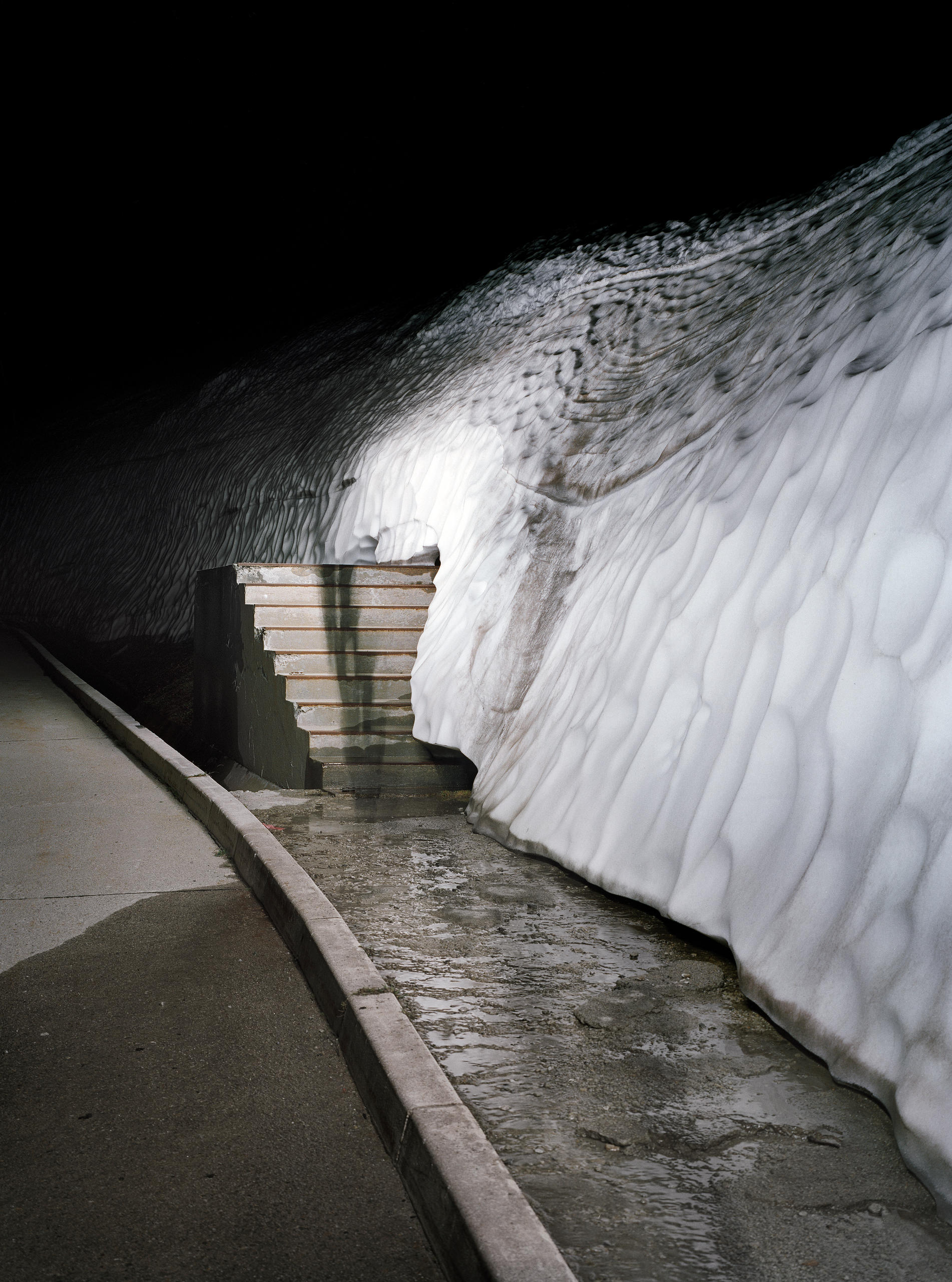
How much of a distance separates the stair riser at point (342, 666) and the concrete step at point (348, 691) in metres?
0.03

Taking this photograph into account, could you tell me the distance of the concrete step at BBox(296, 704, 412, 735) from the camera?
728 centimetres

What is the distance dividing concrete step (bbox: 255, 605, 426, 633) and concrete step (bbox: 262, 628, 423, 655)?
0.21 feet

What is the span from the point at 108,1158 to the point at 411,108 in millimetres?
24041

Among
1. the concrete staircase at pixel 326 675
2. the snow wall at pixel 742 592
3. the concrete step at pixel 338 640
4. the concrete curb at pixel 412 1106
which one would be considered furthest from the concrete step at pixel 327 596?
the concrete curb at pixel 412 1106

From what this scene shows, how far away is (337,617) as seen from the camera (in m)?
8.20

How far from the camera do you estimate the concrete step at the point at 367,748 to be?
7172 millimetres

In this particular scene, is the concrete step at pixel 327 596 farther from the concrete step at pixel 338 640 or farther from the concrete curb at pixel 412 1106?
the concrete curb at pixel 412 1106

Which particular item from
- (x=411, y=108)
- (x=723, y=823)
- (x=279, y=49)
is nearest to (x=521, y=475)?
(x=723, y=823)

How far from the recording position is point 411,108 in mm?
22766

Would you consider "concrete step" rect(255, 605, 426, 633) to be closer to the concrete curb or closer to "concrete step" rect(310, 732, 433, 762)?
"concrete step" rect(310, 732, 433, 762)

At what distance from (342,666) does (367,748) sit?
0.75 metres

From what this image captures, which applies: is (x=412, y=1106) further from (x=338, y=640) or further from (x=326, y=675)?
(x=338, y=640)

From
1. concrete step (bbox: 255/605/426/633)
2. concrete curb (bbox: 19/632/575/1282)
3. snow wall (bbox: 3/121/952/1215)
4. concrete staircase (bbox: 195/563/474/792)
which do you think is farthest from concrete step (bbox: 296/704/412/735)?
concrete curb (bbox: 19/632/575/1282)

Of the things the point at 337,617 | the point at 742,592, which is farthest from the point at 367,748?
the point at 742,592
